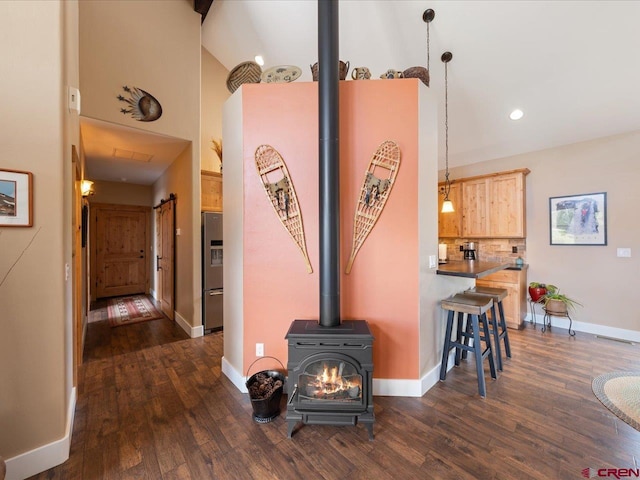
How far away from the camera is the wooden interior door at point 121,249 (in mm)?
5758

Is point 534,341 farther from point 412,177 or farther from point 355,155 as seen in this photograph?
point 355,155

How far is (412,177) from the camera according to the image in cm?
222

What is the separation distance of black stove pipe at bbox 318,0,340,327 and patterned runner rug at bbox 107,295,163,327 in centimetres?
392

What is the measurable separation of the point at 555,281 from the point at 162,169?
22.6 feet

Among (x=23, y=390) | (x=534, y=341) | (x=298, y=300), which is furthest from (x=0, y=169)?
(x=534, y=341)

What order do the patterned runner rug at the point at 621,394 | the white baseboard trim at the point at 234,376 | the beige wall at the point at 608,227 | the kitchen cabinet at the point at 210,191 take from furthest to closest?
the kitchen cabinet at the point at 210,191, the beige wall at the point at 608,227, the white baseboard trim at the point at 234,376, the patterned runner rug at the point at 621,394

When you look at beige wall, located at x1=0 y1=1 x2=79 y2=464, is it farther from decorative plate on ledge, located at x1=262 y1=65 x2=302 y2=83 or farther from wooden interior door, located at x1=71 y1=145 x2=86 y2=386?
decorative plate on ledge, located at x1=262 y1=65 x2=302 y2=83

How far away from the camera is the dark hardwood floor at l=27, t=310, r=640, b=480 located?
61.1 inches

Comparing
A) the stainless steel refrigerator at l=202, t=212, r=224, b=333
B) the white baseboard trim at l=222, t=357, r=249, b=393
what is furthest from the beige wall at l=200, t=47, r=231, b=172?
the white baseboard trim at l=222, t=357, r=249, b=393

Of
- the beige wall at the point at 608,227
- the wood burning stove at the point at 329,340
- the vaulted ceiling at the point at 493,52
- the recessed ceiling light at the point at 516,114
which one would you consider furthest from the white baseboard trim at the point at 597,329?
the wood burning stove at the point at 329,340

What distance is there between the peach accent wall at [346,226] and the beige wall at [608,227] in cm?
316

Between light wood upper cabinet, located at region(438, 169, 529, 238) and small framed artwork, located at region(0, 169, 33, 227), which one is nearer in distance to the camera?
small framed artwork, located at region(0, 169, 33, 227)

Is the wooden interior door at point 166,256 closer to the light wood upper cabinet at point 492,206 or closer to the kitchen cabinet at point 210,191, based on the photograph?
the kitchen cabinet at point 210,191

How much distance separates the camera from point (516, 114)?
361 centimetres
